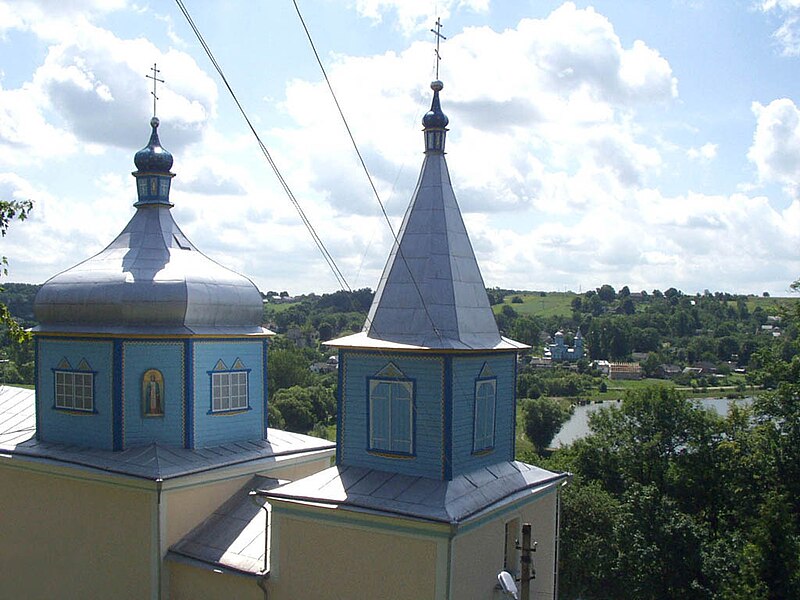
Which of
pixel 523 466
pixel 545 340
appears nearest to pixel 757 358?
pixel 523 466

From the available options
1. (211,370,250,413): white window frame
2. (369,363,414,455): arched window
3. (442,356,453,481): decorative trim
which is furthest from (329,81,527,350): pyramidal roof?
(211,370,250,413): white window frame

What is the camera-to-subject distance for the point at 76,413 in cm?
1313

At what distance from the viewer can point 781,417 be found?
19.8 m

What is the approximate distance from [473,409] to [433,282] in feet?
6.28

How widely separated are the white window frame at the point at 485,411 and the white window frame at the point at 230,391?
194 inches

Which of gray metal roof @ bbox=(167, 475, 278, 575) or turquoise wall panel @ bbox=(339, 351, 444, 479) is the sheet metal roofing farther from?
turquoise wall panel @ bbox=(339, 351, 444, 479)

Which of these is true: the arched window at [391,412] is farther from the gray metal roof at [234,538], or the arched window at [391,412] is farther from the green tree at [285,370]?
the green tree at [285,370]

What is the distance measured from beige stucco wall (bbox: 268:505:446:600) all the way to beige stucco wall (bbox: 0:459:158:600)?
8.21ft

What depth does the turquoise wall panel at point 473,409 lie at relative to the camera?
34.6ft

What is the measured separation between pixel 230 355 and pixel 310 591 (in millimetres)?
4807

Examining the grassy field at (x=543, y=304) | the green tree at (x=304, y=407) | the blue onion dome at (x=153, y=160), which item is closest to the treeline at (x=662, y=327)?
the grassy field at (x=543, y=304)

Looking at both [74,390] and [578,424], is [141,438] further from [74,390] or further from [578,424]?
[578,424]

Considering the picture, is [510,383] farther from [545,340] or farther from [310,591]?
[545,340]

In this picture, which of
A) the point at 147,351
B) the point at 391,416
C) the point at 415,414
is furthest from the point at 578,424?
the point at 415,414
